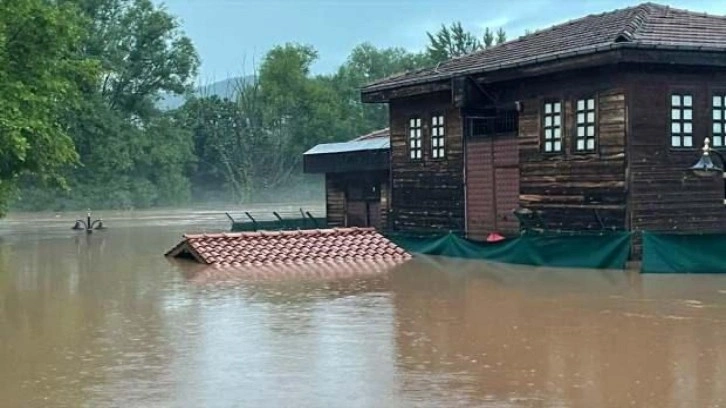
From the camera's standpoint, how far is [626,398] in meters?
9.29

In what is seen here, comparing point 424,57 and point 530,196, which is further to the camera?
point 424,57

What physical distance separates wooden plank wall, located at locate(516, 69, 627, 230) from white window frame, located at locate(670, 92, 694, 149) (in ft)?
4.31

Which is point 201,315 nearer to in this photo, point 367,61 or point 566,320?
point 566,320

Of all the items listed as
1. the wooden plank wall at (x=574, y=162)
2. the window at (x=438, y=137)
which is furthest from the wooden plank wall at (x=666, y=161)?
the window at (x=438, y=137)

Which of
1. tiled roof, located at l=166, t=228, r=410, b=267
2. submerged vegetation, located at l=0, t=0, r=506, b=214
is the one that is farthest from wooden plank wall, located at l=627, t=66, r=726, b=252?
submerged vegetation, located at l=0, t=0, r=506, b=214

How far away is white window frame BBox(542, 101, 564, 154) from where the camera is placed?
982 inches

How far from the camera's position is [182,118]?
86125 millimetres

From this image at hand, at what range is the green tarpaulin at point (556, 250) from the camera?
71.0ft

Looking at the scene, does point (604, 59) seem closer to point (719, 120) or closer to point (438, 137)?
point (719, 120)

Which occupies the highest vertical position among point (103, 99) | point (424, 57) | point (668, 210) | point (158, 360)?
point (424, 57)

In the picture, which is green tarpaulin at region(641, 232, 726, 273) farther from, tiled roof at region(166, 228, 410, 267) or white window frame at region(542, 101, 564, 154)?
tiled roof at region(166, 228, 410, 267)

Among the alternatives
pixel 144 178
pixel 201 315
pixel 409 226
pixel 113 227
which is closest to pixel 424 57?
pixel 144 178

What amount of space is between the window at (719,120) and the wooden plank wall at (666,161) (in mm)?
192

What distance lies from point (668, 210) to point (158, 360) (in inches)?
597
